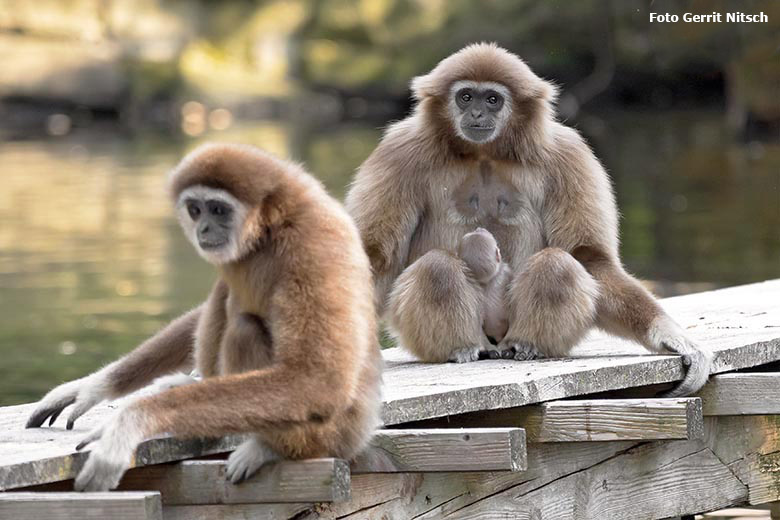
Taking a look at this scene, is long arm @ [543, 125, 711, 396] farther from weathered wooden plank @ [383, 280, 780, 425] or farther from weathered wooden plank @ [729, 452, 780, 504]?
weathered wooden plank @ [729, 452, 780, 504]

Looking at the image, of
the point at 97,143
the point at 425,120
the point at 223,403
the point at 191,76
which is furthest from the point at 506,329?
the point at 191,76

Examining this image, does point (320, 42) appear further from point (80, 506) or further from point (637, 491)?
point (80, 506)

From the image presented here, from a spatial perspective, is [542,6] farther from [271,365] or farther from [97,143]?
[271,365]

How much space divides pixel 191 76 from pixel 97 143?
736cm

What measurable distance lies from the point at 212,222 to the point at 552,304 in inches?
104

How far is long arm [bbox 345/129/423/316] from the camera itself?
7566mm

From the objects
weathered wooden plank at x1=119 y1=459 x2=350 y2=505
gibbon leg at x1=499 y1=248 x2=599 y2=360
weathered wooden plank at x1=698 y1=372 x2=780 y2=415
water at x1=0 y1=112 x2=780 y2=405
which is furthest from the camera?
water at x1=0 y1=112 x2=780 y2=405

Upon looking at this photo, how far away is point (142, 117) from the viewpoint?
1896 inches

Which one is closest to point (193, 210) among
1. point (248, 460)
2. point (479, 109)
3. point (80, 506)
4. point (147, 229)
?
point (248, 460)

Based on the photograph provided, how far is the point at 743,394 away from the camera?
6824 millimetres

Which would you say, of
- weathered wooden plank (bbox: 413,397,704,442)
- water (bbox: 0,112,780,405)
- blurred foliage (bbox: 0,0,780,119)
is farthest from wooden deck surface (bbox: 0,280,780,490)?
blurred foliage (bbox: 0,0,780,119)

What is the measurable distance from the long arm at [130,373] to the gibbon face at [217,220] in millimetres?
657

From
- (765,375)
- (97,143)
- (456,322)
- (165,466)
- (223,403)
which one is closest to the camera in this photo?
(223,403)

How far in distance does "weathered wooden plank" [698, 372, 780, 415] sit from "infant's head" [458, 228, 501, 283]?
127 cm
